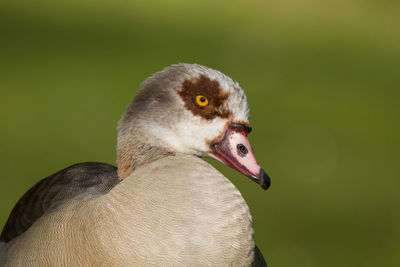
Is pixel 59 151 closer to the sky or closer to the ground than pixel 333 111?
closer to the ground

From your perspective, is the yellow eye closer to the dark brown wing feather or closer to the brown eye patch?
the brown eye patch

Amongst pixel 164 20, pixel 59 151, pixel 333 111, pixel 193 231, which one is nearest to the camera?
pixel 193 231

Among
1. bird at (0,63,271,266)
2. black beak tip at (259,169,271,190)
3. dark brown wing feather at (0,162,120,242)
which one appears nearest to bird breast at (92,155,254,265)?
bird at (0,63,271,266)

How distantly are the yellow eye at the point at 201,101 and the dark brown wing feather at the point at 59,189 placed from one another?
0.38 metres

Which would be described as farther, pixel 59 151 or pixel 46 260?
pixel 59 151

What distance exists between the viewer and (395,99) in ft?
26.3

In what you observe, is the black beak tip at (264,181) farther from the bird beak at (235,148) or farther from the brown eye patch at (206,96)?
the brown eye patch at (206,96)

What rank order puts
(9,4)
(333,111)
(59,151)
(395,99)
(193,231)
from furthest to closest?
(9,4), (395,99), (333,111), (59,151), (193,231)

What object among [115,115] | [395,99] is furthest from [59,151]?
[395,99]

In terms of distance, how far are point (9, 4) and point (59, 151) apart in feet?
13.7

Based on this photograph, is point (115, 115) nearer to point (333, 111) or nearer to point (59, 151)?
point (59, 151)

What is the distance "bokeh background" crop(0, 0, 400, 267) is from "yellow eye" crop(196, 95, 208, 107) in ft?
6.45

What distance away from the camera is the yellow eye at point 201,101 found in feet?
6.64

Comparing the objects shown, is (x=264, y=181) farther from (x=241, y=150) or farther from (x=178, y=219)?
(x=178, y=219)
